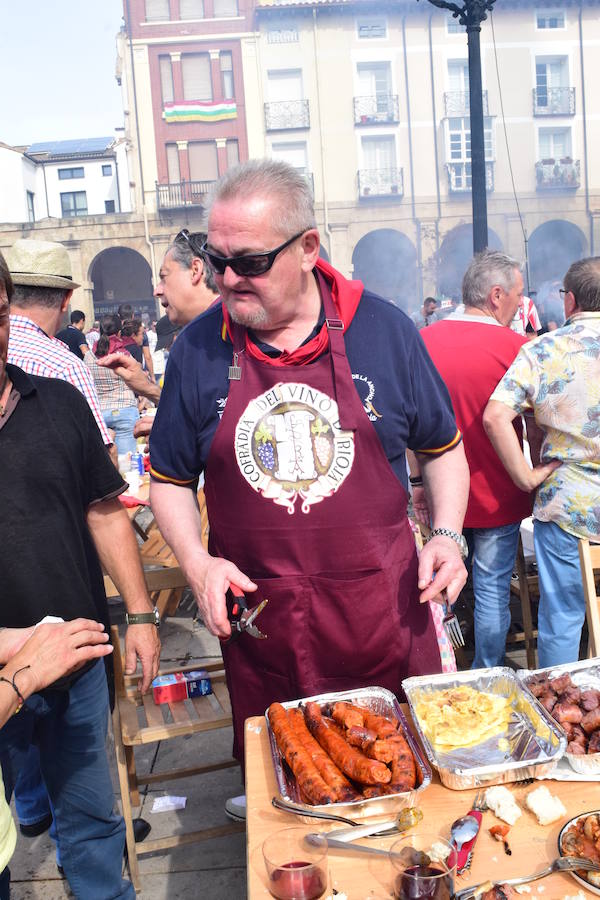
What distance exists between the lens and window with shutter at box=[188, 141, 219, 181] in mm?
32594

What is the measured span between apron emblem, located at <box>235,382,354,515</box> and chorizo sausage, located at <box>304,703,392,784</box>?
1.73 feet

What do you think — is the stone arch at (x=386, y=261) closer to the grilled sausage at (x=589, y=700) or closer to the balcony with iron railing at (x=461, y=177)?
the balcony with iron railing at (x=461, y=177)

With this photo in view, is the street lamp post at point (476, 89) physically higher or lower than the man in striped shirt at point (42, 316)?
higher

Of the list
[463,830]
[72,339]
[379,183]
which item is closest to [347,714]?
[463,830]

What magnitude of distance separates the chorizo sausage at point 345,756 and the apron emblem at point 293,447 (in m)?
0.53

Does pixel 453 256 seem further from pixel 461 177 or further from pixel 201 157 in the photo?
pixel 201 157

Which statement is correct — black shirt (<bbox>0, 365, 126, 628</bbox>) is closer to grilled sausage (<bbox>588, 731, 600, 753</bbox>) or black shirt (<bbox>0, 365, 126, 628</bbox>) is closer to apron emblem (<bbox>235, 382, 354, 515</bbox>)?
apron emblem (<bbox>235, 382, 354, 515</bbox>)

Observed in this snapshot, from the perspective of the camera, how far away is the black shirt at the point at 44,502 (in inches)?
77.8

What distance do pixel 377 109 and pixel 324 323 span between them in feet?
103

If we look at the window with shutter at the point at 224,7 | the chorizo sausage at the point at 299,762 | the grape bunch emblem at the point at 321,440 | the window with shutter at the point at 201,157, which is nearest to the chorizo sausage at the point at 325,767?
the chorizo sausage at the point at 299,762

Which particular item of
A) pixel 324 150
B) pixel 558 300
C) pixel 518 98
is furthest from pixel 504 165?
pixel 558 300

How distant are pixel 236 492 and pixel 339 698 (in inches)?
23.1

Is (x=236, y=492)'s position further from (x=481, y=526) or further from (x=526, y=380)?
(x=481, y=526)

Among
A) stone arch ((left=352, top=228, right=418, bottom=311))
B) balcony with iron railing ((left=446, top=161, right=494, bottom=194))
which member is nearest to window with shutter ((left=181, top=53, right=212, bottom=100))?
stone arch ((left=352, top=228, right=418, bottom=311))
